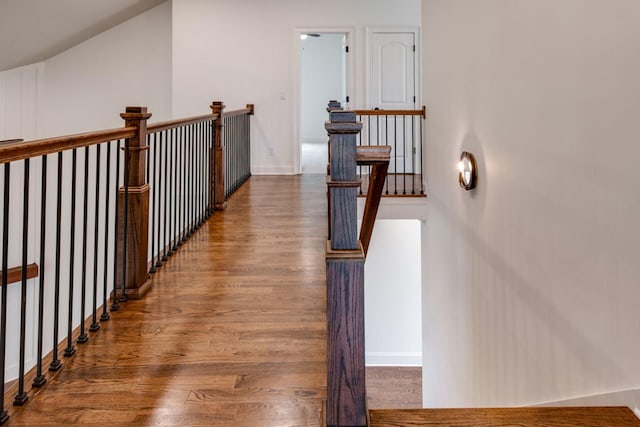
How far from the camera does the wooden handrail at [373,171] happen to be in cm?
141

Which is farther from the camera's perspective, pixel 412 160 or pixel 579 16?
pixel 412 160

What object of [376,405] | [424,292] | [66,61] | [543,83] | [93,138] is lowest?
[376,405]

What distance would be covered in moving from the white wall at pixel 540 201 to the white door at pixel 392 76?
220 centimetres

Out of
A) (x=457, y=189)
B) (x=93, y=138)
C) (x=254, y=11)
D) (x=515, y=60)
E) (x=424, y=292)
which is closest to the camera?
(x=93, y=138)

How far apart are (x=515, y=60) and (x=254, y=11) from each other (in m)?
4.98

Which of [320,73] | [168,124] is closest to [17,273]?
[168,124]

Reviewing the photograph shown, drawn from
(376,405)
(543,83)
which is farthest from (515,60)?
(376,405)

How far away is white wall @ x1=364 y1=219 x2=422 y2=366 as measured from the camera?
695 cm

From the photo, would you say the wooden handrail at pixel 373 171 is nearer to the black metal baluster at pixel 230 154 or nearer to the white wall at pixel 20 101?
the black metal baluster at pixel 230 154

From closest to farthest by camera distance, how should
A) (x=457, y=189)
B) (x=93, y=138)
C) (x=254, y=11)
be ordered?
(x=93, y=138) → (x=457, y=189) → (x=254, y=11)

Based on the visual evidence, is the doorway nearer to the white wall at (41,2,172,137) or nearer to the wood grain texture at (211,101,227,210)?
the white wall at (41,2,172,137)

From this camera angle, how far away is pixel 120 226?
8.86 feet

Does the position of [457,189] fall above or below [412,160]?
below

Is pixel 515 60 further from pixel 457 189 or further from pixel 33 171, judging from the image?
pixel 33 171
